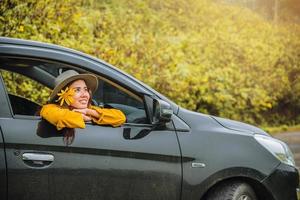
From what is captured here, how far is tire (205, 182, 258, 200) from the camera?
519 centimetres

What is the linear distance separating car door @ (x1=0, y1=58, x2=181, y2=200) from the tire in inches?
12.8

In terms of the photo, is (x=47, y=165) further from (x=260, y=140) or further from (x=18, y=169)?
(x=260, y=140)

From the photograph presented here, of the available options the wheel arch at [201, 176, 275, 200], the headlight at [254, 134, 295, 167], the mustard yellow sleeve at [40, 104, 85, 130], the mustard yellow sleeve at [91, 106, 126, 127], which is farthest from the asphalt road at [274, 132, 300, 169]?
the mustard yellow sleeve at [40, 104, 85, 130]

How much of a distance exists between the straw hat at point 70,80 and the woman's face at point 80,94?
0.04 metres

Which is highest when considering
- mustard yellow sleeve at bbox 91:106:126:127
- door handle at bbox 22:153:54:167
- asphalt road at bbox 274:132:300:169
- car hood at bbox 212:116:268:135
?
mustard yellow sleeve at bbox 91:106:126:127

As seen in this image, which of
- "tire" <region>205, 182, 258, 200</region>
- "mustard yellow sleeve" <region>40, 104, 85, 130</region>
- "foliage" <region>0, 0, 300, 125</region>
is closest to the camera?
"mustard yellow sleeve" <region>40, 104, 85, 130</region>

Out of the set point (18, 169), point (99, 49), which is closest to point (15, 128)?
point (18, 169)

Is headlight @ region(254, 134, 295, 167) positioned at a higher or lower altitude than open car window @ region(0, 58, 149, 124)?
lower

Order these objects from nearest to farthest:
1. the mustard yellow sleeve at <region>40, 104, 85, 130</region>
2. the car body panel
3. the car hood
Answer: the mustard yellow sleeve at <region>40, 104, 85, 130</region> → the car body panel → the car hood

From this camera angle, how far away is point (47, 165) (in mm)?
4594

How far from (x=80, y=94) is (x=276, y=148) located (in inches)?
65.7

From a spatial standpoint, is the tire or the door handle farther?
the tire

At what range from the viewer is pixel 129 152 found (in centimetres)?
486

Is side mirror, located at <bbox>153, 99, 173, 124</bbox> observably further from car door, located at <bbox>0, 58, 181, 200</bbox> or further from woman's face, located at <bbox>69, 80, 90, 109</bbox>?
Result: woman's face, located at <bbox>69, 80, 90, 109</bbox>
